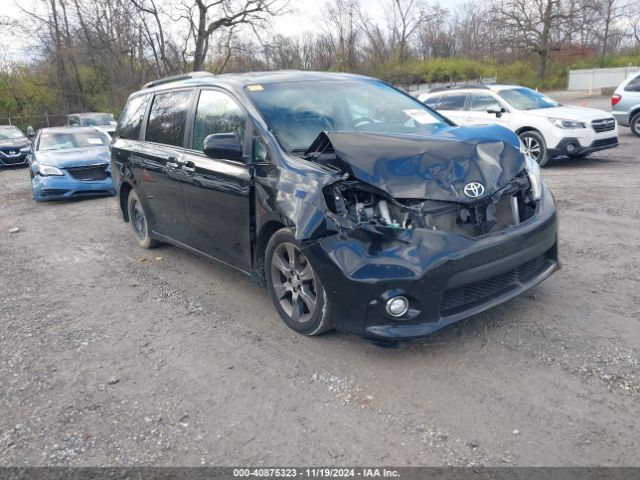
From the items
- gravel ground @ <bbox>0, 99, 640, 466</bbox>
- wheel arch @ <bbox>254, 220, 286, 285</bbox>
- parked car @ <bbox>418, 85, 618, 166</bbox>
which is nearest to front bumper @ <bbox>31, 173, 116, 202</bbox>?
gravel ground @ <bbox>0, 99, 640, 466</bbox>

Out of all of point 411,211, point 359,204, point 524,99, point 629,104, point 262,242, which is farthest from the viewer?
point 629,104

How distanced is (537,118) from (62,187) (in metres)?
9.25

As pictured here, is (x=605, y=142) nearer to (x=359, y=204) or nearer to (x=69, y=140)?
(x=359, y=204)

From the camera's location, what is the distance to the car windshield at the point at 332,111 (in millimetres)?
4262

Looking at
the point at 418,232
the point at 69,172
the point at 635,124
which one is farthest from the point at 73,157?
the point at 635,124

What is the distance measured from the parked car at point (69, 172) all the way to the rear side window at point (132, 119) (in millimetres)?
4237

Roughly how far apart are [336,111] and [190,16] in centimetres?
3249

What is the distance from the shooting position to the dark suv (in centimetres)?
332

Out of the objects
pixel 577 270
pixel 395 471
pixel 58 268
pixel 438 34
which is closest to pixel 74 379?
pixel 395 471

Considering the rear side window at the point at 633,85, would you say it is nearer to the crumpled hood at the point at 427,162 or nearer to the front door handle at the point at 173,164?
the crumpled hood at the point at 427,162

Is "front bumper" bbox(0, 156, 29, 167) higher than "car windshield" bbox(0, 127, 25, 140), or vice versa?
"car windshield" bbox(0, 127, 25, 140)

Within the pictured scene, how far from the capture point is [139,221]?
6801 mm

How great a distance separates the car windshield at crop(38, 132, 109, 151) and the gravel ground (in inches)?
279

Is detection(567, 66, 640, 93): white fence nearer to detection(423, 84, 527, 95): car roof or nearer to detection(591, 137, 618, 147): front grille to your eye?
detection(423, 84, 527, 95): car roof
